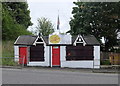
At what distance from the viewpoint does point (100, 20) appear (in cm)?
2825

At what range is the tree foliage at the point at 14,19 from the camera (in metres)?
35.3

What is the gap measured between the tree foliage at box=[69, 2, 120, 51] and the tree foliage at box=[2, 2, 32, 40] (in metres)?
10.5

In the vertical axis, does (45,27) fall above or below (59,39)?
above

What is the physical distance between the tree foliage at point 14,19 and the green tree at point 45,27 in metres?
11.7

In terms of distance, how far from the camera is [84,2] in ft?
102

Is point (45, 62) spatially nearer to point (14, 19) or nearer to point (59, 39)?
point (59, 39)

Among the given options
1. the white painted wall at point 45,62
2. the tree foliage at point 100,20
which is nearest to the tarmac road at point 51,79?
the white painted wall at point 45,62

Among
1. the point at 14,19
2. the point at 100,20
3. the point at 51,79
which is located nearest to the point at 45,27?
the point at 14,19

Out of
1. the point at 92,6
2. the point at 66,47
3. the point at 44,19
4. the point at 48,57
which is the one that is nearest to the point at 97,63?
the point at 66,47

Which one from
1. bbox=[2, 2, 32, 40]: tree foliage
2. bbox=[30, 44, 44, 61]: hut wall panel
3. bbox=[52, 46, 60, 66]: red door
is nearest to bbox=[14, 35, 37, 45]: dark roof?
bbox=[30, 44, 44, 61]: hut wall panel

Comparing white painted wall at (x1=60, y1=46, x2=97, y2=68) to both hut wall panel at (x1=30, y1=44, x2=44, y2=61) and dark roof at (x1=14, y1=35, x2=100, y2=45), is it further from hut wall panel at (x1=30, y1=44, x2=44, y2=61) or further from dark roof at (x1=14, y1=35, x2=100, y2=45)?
hut wall panel at (x1=30, y1=44, x2=44, y2=61)

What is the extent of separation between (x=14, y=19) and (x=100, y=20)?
20.1 metres

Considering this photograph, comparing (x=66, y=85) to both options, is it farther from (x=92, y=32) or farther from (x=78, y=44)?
(x=92, y=32)

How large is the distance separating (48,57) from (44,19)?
41.4 meters
